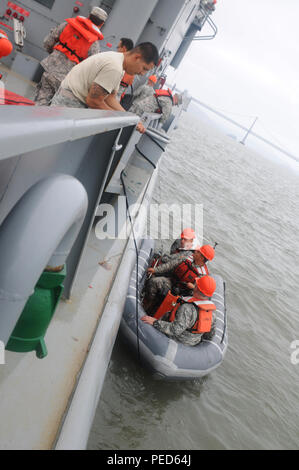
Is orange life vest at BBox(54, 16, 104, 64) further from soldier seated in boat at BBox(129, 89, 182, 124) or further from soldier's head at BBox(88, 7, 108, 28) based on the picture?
soldier seated in boat at BBox(129, 89, 182, 124)

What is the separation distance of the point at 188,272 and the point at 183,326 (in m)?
1.16

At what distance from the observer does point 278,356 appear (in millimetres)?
7312

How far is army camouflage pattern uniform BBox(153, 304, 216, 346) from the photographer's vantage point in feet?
14.2

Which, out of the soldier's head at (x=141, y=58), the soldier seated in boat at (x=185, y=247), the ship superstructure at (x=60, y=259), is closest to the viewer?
the ship superstructure at (x=60, y=259)

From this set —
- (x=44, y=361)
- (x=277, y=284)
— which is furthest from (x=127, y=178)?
(x=277, y=284)

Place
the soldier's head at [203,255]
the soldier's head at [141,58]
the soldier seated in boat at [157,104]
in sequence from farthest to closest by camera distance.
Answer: the soldier seated in boat at [157,104]
the soldier's head at [203,255]
the soldier's head at [141,58]

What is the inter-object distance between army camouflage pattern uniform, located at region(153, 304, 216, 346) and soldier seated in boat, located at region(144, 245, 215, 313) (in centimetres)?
82

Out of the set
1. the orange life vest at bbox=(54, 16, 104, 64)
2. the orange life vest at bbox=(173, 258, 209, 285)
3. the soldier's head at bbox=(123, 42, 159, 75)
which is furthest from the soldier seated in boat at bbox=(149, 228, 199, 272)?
the soldier's head at bbox=(123, 42, 159, 75)

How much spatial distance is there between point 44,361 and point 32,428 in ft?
1.40

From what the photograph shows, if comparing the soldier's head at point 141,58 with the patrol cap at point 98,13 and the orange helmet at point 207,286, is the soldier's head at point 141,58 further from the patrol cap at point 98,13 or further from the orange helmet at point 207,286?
the orange helmet at point 207,286

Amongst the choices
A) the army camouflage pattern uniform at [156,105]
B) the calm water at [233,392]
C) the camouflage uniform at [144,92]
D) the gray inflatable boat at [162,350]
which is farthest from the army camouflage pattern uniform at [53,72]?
the calm water at [233,392]

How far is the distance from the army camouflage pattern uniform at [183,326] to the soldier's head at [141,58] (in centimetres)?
A: 284

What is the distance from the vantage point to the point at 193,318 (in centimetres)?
435

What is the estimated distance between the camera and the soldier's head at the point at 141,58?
2758 millimetres
